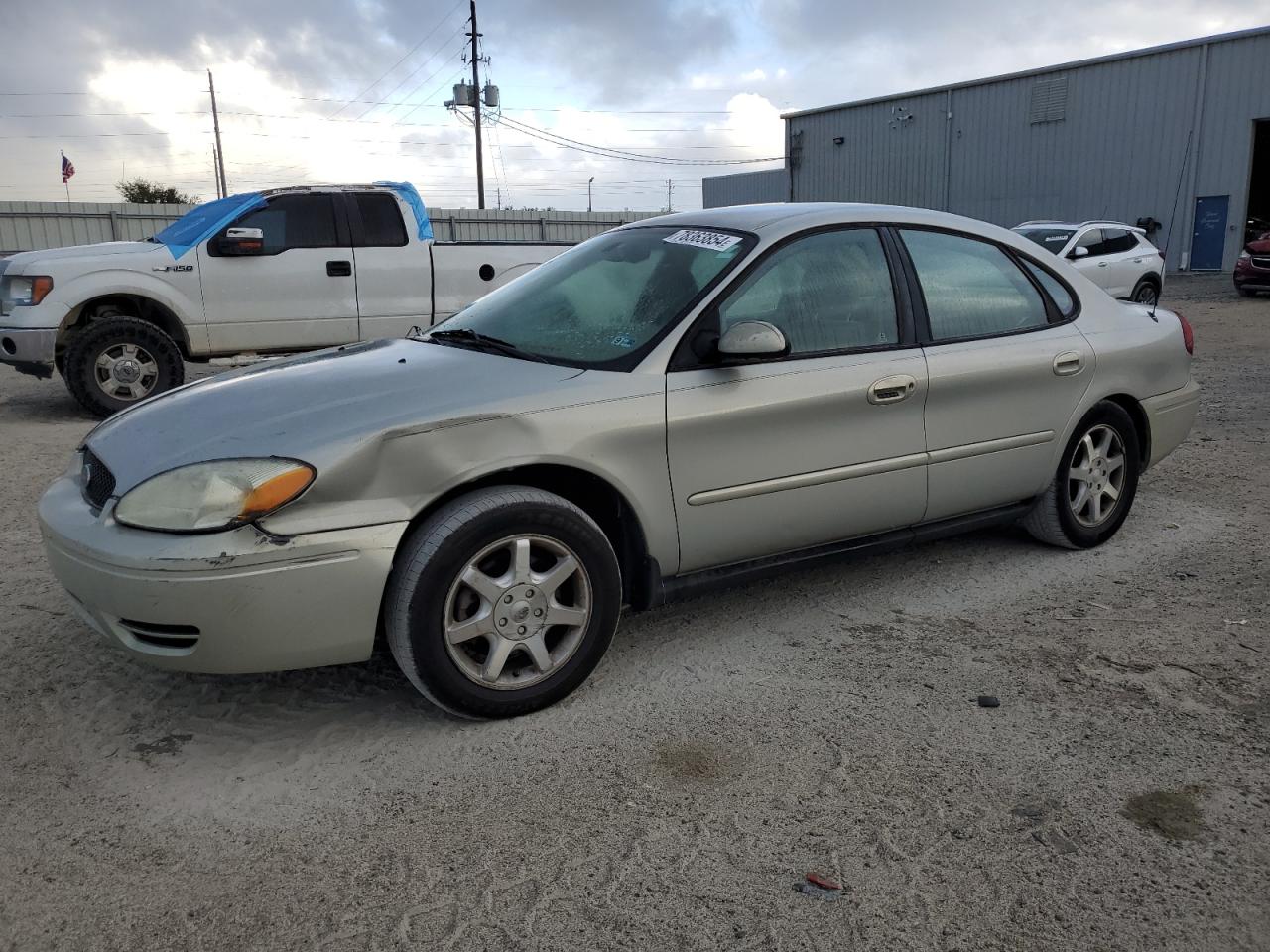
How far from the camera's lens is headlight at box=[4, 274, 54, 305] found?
798cm

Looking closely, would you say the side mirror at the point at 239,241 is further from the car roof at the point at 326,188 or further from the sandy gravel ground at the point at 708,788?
the sandy gravel ground at the point at 708,788

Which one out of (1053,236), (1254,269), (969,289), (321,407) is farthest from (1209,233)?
(321,407)

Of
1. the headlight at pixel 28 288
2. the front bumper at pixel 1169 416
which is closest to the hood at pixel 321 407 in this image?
the front bumper at pixel 1169 416

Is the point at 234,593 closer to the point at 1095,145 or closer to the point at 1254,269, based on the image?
the point at 1254,269

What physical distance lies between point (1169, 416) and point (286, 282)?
271 inches

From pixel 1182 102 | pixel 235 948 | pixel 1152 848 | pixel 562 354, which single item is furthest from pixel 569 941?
pixel 1182 102

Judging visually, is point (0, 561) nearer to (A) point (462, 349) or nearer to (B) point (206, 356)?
(A) point (462, 349)

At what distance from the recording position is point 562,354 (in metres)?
3.50

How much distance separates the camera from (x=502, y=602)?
9.92 feet

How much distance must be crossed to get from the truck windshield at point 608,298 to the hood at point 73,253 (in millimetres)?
5460

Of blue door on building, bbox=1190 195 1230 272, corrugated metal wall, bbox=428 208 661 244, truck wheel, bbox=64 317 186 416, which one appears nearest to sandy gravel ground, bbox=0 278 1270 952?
truck wheel, bbox=64 317 186 416

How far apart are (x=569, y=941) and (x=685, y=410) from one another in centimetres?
173

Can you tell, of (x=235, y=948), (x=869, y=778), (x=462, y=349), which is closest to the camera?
(x=235, y=948)

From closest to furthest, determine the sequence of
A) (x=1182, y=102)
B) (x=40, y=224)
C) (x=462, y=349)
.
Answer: (x=462, y=349)
(x=40, y=224)
(x=1182, y=102)
